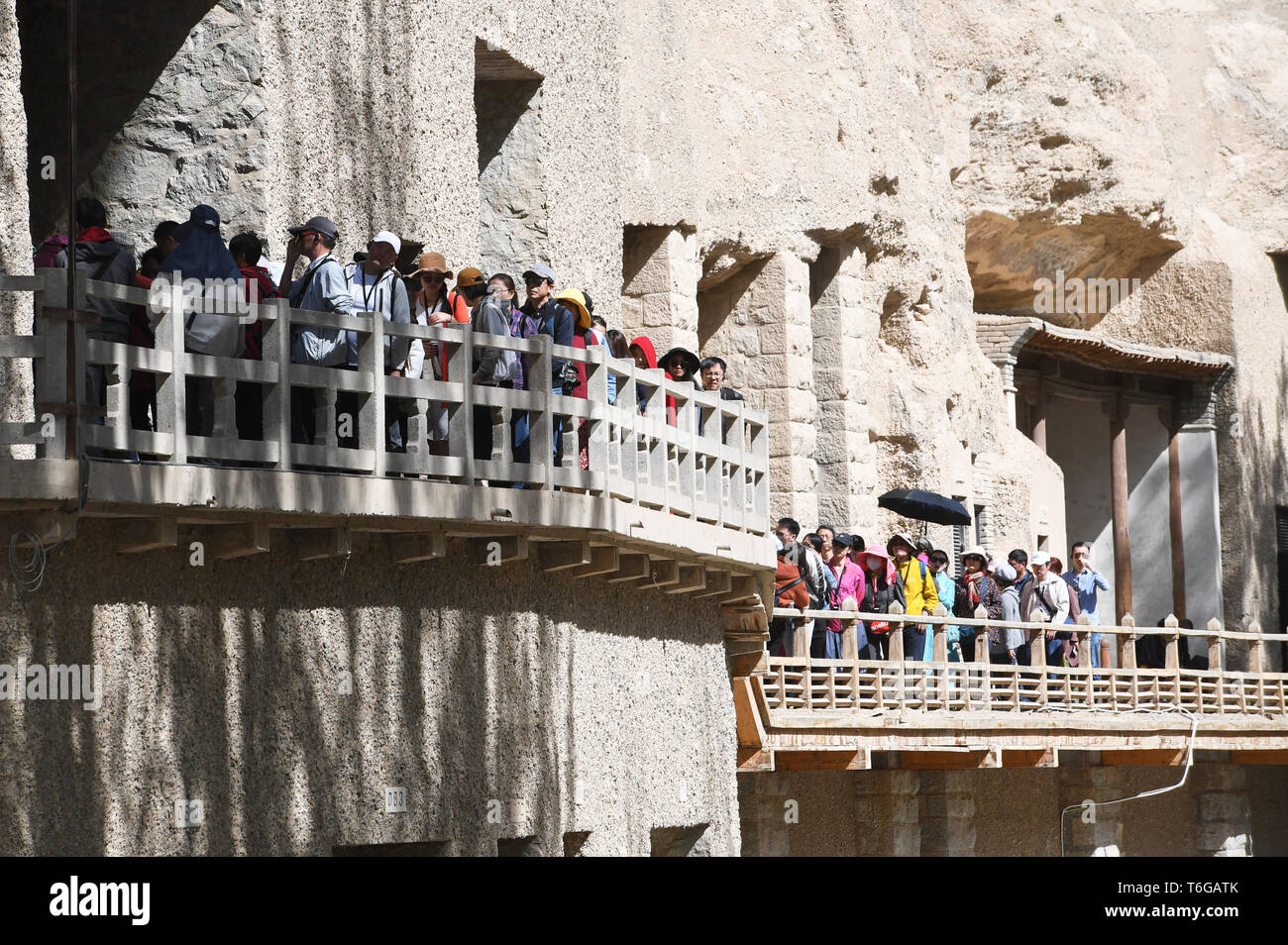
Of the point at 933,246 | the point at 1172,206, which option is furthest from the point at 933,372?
the point at 1172,206

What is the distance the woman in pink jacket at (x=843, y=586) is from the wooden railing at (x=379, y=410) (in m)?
3.52

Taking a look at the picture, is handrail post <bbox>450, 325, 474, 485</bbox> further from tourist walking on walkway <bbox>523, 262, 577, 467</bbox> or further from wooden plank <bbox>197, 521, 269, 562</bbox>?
wooden plank <bbox>197, 521, 269, 562</bbox>

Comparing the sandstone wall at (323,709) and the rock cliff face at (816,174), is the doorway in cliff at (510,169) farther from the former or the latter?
the sandstone wall at (323,709)

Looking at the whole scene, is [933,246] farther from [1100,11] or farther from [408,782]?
[408,782]

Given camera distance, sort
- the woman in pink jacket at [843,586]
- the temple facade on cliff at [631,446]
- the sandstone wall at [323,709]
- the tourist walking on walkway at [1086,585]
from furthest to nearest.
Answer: the tourist walking on walkway at [1086,585], the woman in pink jacket at [843,586], the temple facade on cliff at [631,446], the sandstone wall at [323,709]

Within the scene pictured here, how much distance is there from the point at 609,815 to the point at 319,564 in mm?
3171

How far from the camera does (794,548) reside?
18.5 m

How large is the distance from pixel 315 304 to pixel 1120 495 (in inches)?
940

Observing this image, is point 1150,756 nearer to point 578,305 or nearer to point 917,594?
point 917,594

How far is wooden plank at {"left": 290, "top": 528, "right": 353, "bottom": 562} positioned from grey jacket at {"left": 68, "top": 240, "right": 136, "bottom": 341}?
4.89ft

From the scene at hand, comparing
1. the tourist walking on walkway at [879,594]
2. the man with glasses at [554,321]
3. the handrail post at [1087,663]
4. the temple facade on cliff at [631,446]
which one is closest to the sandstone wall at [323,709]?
the temple facade on cliff at [631,446]

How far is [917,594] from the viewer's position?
19703 mm

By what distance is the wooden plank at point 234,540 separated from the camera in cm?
1126

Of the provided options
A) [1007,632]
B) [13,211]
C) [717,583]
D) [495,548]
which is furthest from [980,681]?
[13,211]
